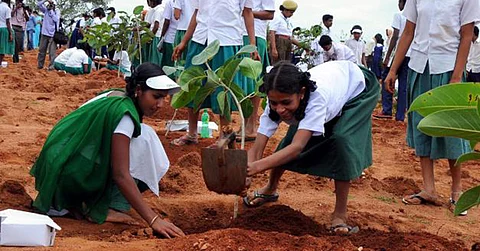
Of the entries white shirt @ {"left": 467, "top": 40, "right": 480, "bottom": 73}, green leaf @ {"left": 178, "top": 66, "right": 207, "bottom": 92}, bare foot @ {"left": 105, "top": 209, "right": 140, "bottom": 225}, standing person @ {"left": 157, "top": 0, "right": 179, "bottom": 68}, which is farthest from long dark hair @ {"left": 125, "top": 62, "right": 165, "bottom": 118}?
white shirt @ {"left": 467, "top": 40, "right": 480, "bottom": 73}

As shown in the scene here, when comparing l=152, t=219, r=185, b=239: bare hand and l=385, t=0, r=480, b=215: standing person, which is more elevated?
l=385, t=0, r=480, b=215: standing person

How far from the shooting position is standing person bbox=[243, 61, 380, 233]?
2.88 m

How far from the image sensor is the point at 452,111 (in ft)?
5.86

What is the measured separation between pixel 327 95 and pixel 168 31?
168 inches

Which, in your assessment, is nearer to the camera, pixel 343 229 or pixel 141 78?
pixel 141 78

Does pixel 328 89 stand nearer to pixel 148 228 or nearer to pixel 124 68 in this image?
pixel 148 228

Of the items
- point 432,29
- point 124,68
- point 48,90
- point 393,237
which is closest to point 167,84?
point 393,237

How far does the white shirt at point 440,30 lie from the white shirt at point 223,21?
1.35 metres

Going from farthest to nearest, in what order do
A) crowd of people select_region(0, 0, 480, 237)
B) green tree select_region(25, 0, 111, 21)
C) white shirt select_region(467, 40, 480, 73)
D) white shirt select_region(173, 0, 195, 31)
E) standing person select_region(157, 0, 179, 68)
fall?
green tree select_region(25, 0, 111, 21) → white shirt select_region(467, 40, 480, 73) → standing person select_region(157, 0, 179, 68) → white shirt select_region(173, 0, 195, 31) → crowd of people select_region(0, 0, 480, 237)

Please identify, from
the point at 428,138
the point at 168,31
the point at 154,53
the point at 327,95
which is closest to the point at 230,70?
the point at 327,95

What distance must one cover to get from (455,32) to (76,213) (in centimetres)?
236

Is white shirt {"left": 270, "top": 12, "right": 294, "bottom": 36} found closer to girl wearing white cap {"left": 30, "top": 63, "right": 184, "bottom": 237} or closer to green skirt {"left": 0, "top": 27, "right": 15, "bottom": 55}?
green skirt {"left": 0, "top": 27, "right": 15, "bottom": 55}

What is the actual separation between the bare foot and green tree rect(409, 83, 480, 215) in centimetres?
175

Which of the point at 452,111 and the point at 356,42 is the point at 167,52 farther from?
the point at 356,42
